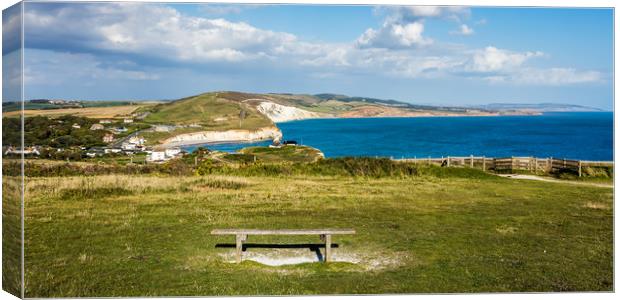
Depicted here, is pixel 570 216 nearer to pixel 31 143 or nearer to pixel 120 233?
pixel 120 233

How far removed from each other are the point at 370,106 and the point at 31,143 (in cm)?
1824

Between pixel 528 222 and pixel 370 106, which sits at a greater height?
pixel 370 106

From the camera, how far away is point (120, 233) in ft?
37.3

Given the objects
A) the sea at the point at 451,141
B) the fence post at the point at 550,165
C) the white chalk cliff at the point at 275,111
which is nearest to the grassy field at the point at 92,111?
the sea at the point at 451,141

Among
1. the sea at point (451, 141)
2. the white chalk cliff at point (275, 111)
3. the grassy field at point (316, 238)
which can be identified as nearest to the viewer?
the grassy field at point (316, 238)

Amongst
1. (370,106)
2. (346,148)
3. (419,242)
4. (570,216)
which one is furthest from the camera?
(346,148)

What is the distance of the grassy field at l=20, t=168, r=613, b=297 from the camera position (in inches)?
341

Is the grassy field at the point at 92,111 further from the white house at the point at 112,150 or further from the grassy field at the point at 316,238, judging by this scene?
the grassy field at the point at 316,238

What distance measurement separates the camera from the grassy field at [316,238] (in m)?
8.66

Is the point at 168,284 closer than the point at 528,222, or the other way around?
the point at 168,284

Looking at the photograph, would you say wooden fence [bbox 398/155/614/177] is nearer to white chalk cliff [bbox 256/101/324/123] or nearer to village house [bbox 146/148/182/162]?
white chalk cliff [bbox 256/101/324/123]

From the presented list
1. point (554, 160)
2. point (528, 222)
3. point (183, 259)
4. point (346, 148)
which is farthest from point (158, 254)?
point (346, 148)

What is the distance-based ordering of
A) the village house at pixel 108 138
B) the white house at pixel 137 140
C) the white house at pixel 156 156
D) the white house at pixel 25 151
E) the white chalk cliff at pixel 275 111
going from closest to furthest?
1. the white house at pixel 25 151
2. the village house at pixel 108 138
3. the white house at pixel 137 140
4. the white house at pixel 156 156
5. the white chalk cliff at pixel 275 111

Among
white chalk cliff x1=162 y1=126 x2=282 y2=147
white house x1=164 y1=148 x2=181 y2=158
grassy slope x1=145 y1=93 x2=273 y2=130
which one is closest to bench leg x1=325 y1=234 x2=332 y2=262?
white chalk cliff x1=162 y1=126 x2=282 y2=147
